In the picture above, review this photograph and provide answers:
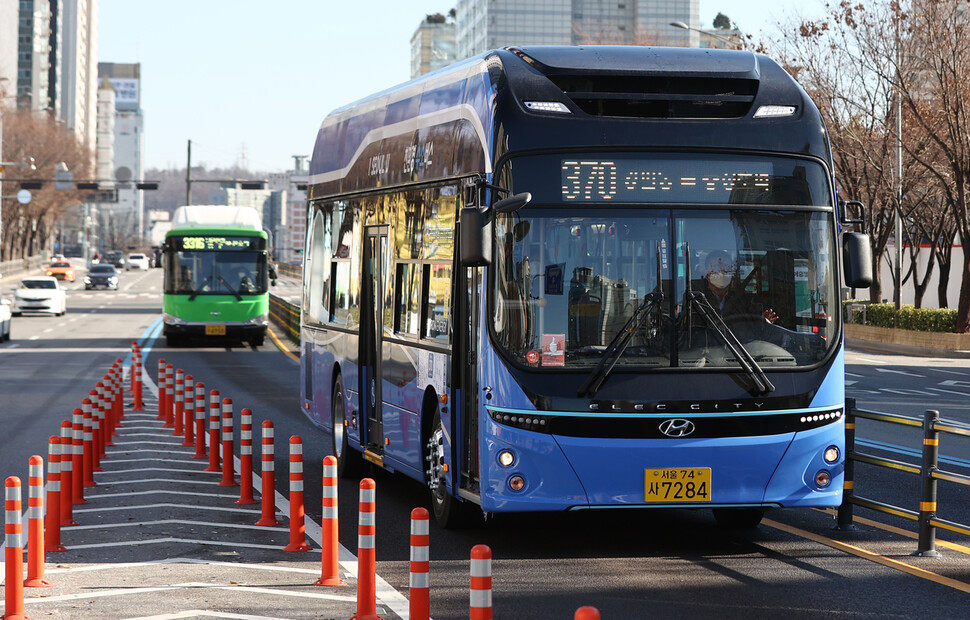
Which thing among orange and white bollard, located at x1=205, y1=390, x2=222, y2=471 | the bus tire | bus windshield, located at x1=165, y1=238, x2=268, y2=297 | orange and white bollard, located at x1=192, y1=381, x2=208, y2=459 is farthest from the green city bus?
the bus tire

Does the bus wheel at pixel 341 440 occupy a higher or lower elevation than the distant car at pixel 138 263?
lower

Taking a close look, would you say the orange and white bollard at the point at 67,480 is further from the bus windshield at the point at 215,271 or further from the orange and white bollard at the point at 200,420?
the bus windshield at the point at 215,271

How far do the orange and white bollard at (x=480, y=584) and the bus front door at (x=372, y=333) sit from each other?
701cm

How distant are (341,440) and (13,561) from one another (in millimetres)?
6816

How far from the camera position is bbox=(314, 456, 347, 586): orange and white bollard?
8938 mm

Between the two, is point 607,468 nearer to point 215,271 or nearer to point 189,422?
point 189,422

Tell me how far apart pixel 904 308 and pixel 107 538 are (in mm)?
40417

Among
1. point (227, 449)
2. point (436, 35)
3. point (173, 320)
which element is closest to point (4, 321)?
point (173, 320)

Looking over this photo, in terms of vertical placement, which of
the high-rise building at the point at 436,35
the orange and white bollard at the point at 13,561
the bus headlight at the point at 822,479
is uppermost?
the high-rise building at the point at 436,35

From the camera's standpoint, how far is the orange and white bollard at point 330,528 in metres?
8.94

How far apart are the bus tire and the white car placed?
5037 cm

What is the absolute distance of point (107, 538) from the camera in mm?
10953

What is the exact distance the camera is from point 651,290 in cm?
976

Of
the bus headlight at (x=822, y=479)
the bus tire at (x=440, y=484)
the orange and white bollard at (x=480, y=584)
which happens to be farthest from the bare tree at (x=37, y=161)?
the orange and white bollard at (x=480, y=584)
